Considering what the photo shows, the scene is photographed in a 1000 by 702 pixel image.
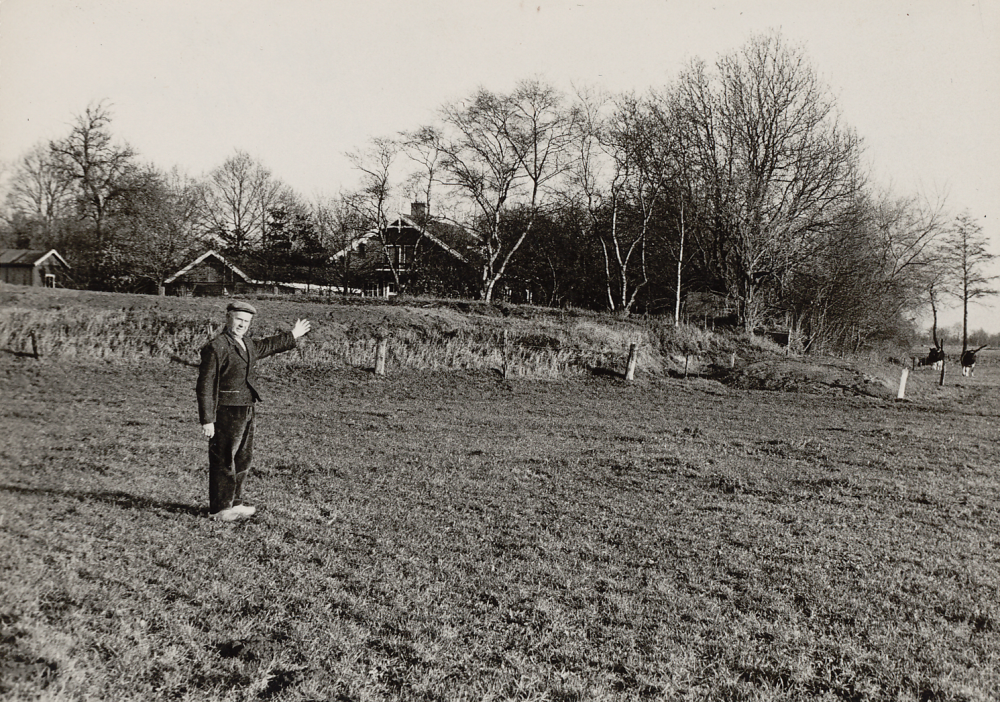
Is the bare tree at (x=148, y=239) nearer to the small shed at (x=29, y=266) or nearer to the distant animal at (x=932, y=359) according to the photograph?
the small shed at (x=29, y=266)

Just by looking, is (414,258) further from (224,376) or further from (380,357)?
(224,376)

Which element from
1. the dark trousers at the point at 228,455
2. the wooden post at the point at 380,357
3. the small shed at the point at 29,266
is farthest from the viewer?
the small shed at the point at 29,266

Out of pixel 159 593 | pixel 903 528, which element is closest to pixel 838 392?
pixel 903 528

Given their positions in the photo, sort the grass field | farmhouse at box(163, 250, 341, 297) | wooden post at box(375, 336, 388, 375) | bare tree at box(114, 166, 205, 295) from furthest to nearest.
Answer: farmhouse at box(163, 250, 341, 297) → bare tree at box(114, 166, 205, 295) → wooden post at box(375, 336, 388, 375) → the grass field

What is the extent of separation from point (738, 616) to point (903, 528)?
3.38 m

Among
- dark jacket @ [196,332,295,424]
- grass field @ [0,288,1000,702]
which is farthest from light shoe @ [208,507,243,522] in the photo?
dark jacket @ [196,332,295,424]

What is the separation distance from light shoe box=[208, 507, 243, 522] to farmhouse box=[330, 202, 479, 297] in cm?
3137

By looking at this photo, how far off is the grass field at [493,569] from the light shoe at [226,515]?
161 mm

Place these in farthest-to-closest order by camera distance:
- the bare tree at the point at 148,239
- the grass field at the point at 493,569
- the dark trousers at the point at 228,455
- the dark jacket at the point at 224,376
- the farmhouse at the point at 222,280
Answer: the farmhouse at the point at 222,280, the bare tree at the point at 148,239, the dark trousers at the point at 228,455, the dark jacket at the point at 224,376, the grass field at the point at 493,569

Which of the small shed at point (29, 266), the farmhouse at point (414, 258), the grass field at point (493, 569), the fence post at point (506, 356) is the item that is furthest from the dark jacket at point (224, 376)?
the small shed at point (29, 266)

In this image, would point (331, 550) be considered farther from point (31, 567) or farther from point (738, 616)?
point (738, 616)

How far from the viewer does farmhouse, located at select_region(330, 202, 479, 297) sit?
1505 inches

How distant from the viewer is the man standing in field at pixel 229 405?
5504 millimetres

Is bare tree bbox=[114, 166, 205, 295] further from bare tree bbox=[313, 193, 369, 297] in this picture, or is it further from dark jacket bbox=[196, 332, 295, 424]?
dark jacket bbox=[196, 332, 295, 424]
